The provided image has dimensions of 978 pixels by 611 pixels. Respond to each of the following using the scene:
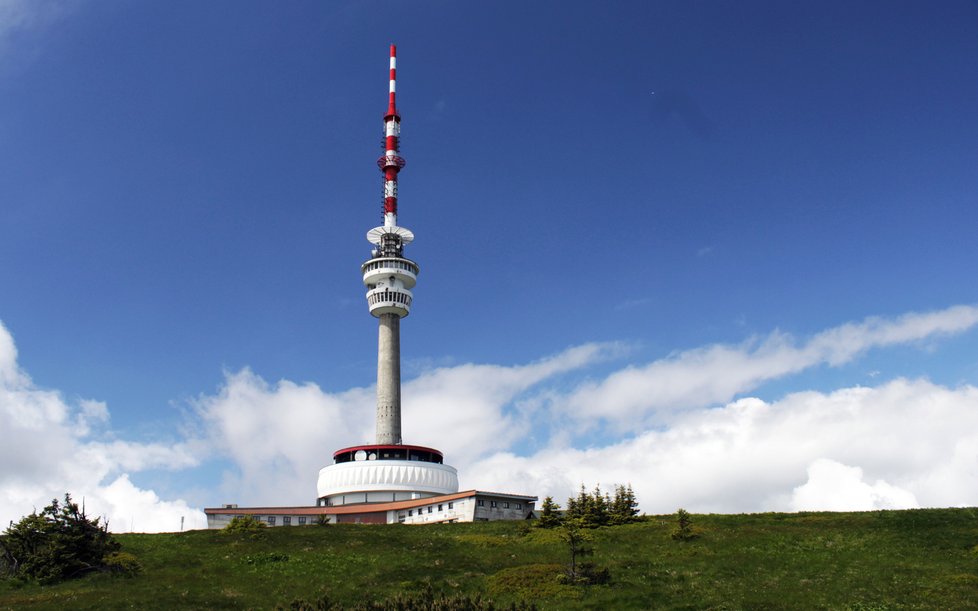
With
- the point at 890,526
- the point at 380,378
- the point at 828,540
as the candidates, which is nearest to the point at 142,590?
the point at 828,540

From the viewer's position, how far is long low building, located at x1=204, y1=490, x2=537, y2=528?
268 feet

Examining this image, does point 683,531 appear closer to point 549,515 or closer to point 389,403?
point 549,515

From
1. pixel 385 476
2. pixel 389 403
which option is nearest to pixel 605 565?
pixel 385 476

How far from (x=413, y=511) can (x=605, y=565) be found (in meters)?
46.4

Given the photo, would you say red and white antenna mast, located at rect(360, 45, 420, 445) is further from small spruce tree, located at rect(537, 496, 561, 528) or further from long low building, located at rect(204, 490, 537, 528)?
small spruce tree, located at rect(537, 496, 561, 528)

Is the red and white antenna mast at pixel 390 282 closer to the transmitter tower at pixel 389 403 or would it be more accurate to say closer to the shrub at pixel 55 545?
the transmitter tower at pixel 389 403

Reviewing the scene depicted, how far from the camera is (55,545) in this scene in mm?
47344

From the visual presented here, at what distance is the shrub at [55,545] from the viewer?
154 feet

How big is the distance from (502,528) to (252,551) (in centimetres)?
2025

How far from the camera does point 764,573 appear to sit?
149 feet

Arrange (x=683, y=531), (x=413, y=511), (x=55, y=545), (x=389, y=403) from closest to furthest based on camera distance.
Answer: (x=55, y=545)
(x=683, y=531)
(x=413, y=511)
(x=389, y=403)

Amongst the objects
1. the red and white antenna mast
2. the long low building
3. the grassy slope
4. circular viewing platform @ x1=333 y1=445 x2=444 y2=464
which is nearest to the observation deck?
the red and white antenna mast

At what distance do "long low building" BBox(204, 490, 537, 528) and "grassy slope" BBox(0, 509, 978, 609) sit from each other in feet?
57.6

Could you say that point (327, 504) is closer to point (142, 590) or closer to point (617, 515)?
point (617, 515)
